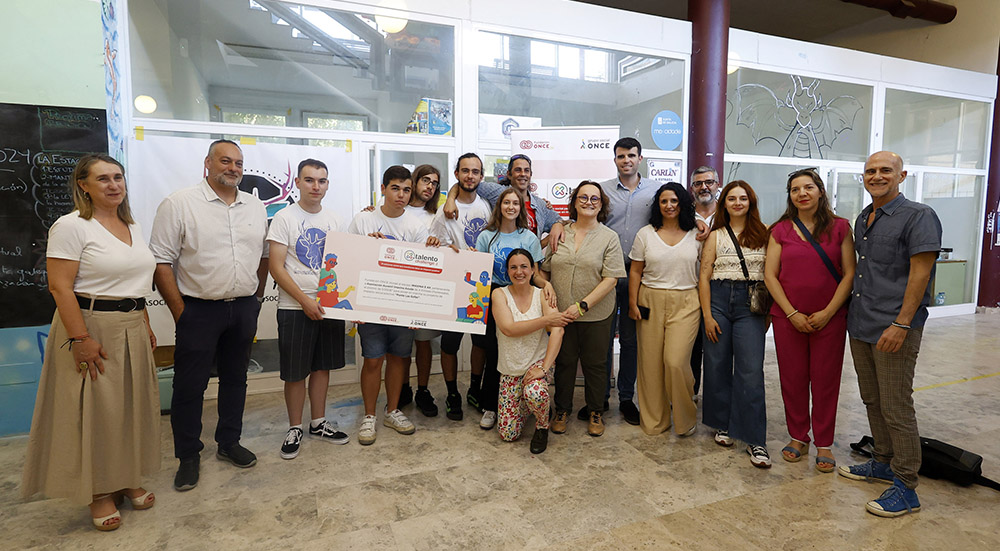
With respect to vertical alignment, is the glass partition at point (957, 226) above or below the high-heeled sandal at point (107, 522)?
above

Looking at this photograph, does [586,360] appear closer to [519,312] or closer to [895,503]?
[519,312]

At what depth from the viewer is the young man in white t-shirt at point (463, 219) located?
3.26 meters

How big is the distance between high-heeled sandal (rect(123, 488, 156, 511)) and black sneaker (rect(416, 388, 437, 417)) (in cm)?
163

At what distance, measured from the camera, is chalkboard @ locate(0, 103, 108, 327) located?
3041 mm

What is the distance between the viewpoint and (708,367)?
10.2 ft

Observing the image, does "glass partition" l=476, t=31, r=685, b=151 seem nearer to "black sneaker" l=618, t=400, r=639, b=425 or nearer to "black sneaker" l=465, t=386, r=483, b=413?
"black sneaker" l=465, t=386, r=483, b=413

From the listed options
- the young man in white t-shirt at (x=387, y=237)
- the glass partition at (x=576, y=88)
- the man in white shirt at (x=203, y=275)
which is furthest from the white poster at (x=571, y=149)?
the man in white shirt at (x=203, y=275)

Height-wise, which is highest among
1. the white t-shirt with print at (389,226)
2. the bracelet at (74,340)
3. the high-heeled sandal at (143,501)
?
the white t-shirt with print at (389,226)

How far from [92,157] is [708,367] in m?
3.31

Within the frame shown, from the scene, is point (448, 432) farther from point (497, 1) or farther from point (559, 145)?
point (497, 1)

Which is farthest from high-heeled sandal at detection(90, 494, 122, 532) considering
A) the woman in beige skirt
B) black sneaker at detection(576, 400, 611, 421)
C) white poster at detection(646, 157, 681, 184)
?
white poster at detection(646, 157, 681, 184)

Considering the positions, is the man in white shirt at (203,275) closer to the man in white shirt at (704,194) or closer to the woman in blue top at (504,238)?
the woman in blue top at (504,238)

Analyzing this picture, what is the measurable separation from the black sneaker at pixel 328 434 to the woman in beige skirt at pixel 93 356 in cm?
105

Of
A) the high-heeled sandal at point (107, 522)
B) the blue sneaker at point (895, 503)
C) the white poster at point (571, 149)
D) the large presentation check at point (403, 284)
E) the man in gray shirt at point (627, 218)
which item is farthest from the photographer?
the white poster at point (571, 149)
